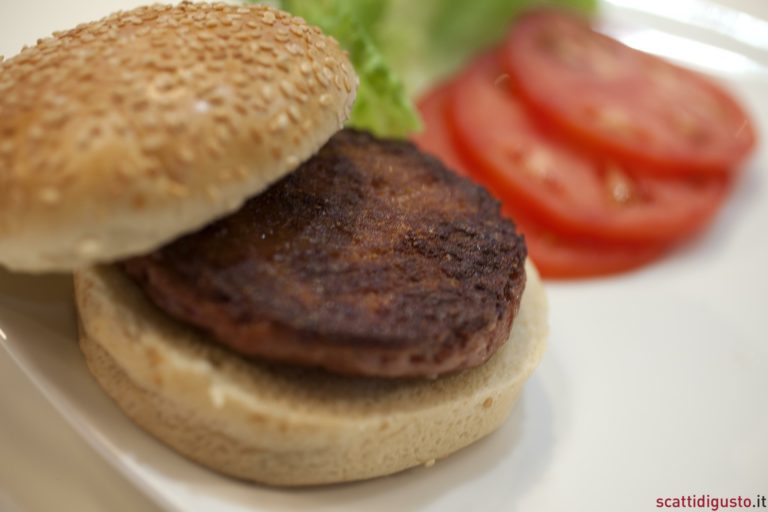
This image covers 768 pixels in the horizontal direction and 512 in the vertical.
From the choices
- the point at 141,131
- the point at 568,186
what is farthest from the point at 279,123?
the point at 568,186

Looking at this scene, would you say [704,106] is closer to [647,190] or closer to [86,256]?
[647,190]

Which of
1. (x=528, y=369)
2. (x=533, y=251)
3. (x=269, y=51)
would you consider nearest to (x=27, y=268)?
(x=269, y=51)

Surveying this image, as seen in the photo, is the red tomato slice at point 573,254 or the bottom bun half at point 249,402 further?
the red tomato slice at point 573,254

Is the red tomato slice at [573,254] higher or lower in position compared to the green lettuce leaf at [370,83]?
lower

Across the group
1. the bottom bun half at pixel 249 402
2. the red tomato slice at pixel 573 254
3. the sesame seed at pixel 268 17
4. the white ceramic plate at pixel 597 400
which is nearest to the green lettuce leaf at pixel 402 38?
the red tomato slice at pixel 573 254

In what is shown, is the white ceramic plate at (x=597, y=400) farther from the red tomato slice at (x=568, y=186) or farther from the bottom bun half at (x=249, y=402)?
the red tomato slice at (x=568, y=186)

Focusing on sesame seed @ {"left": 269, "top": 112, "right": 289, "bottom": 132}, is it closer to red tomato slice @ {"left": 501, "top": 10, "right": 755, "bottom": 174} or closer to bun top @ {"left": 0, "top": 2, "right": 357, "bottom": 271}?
bun top @ {"left": 0, "top": 2, "right": 357, "bottom": 271}

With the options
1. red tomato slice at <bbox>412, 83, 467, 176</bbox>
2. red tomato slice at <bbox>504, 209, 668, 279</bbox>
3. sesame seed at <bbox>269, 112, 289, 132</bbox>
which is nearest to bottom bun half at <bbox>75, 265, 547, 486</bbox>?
sesame seed at <bbox>269, 112, 289, 132</bbox>
